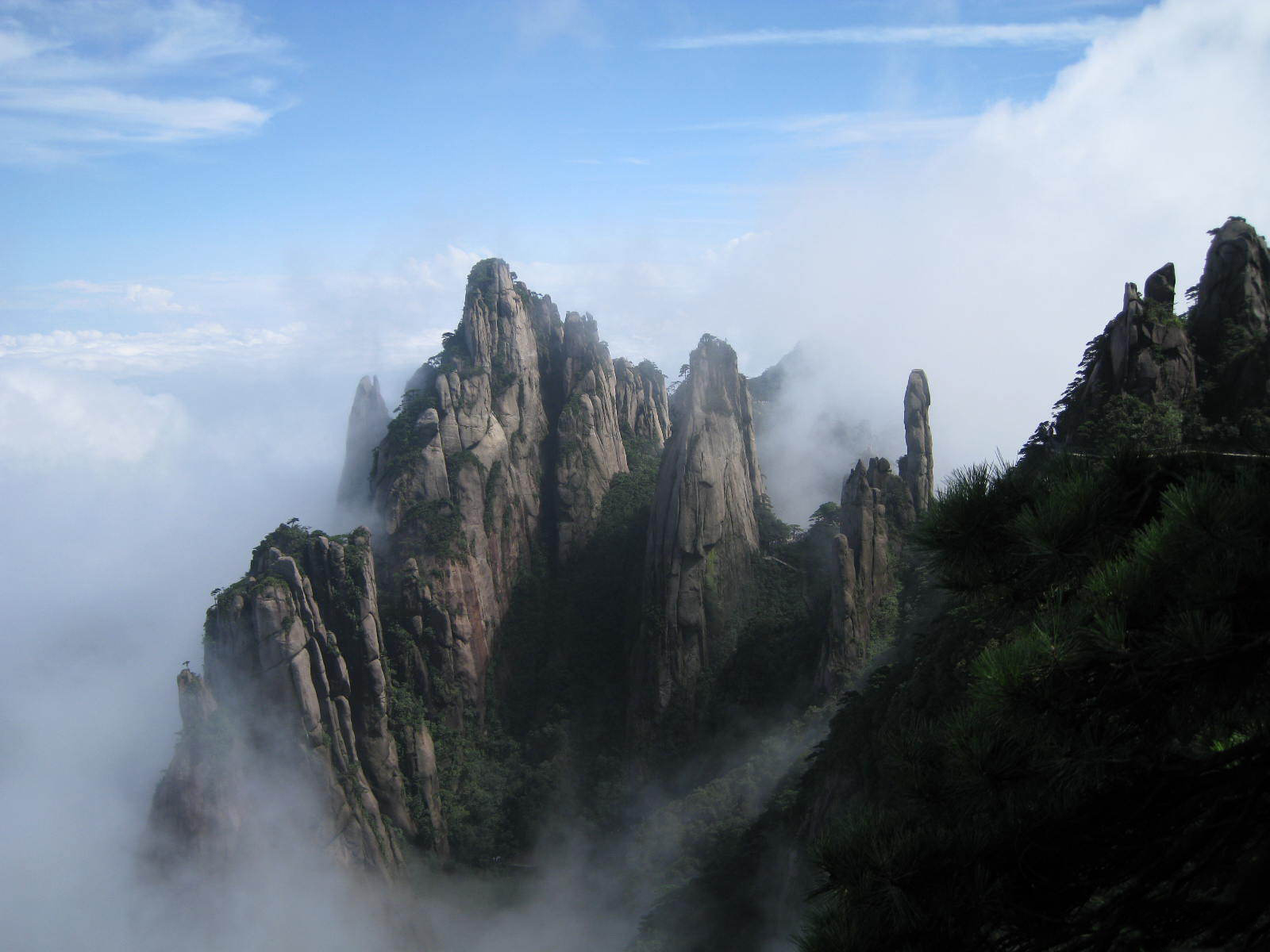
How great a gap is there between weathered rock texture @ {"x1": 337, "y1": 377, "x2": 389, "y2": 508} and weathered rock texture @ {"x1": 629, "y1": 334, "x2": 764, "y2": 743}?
1799 centimetres

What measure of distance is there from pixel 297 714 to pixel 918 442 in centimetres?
2826

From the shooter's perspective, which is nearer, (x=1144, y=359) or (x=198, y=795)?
(x=1144, y=359)

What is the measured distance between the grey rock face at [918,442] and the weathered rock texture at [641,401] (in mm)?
18381

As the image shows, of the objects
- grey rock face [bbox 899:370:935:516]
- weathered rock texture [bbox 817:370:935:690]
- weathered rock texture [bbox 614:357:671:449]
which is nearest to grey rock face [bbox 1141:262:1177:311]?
weathered rock texture [bbox 817:370:935:690]

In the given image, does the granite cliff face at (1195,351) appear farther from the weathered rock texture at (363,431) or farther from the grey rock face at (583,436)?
the weathered rock texture at (363,431)

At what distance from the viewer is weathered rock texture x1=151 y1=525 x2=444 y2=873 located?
27.6 m

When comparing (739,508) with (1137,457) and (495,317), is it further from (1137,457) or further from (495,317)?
(1137,457)

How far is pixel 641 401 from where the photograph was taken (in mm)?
52812

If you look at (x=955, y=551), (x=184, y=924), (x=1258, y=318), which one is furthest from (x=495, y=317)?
(x=955, y=551)

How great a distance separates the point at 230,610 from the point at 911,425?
29.2 meters

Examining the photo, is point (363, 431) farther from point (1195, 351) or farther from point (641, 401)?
point (1195, 351)

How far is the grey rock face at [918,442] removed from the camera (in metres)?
37.4

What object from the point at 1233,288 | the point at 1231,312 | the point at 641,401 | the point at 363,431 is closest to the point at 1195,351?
the point at 1231,312

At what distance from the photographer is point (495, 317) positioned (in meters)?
44.1
